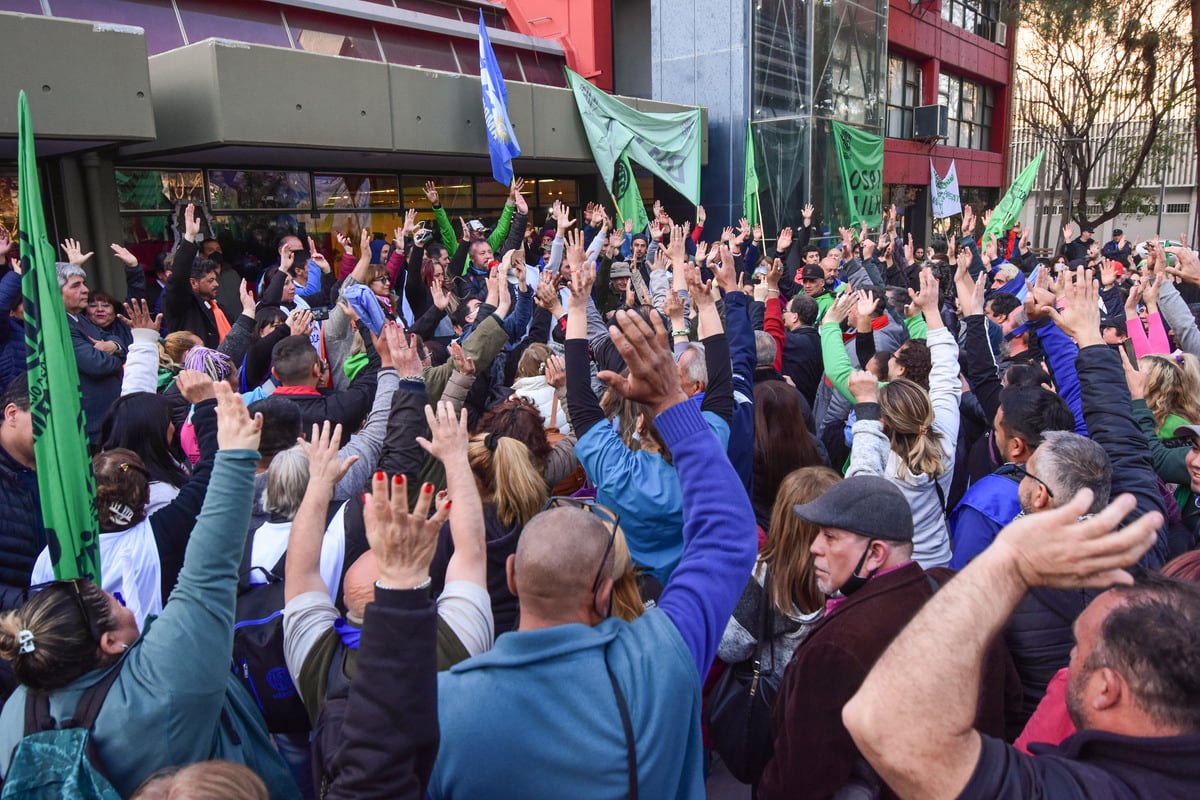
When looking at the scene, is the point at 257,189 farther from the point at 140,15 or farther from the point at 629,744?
the point at 629,744

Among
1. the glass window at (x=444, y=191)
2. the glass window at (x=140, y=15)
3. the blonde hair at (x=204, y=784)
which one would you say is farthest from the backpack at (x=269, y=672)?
the glass window at (x=444, y=191)

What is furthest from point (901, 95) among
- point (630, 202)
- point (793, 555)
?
point (793, 555)

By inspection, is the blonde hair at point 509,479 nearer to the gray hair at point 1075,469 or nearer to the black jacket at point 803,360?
the gray hair at point 1075,469

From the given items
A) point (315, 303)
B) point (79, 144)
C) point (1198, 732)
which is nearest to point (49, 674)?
point (1198, 732)

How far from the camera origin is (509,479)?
2.77 meters

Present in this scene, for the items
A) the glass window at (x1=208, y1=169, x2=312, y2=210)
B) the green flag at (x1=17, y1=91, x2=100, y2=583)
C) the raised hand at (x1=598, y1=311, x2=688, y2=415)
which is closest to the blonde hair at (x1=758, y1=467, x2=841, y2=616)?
the raised hand at (x1=598, y1=311, x2=688, y2=415)

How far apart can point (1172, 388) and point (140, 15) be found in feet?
38.7

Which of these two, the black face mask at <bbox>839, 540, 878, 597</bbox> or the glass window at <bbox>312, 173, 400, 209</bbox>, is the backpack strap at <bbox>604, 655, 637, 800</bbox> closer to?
the black face mask at <bbox>839, 540, 878, 597</bbox>

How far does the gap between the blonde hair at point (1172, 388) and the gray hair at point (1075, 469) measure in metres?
1.53

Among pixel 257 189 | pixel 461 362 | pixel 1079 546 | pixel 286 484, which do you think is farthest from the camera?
pixel 257 189

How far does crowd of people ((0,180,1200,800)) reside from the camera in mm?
1358

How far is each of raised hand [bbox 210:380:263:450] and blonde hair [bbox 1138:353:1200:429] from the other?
373 centimetres

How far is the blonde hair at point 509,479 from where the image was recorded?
276 centimetres

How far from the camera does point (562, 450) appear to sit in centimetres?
377
